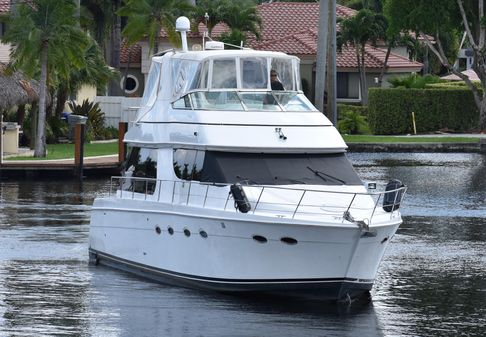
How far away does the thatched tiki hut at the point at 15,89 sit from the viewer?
46.1m

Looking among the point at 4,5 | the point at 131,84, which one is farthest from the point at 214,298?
the point at 131,84

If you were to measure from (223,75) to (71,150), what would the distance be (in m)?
27.9

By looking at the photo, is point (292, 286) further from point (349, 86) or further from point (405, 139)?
point (349, 86)

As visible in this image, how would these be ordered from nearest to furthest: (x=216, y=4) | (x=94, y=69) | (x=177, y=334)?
1. (x=177, y=334)
2. (x=94, y=69)
3. (x=216, y=4)

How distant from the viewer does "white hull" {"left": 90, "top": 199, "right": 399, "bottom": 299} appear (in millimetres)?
19297

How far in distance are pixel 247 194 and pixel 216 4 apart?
168 ft

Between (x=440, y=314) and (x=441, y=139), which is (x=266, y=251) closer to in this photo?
(x=440, y=314)

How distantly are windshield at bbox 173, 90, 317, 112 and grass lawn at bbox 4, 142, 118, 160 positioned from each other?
23.6 metres

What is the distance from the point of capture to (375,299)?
69.9ft

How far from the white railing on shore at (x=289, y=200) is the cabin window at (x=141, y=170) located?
Answer: 745mm

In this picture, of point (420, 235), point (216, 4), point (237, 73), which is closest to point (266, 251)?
point (237, 73)

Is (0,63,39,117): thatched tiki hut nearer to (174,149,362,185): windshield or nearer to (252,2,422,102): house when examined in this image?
(174,149,362,185): windshield

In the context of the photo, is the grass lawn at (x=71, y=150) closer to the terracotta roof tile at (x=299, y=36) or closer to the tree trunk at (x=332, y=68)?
the tree trunk at (x=332, y=68)

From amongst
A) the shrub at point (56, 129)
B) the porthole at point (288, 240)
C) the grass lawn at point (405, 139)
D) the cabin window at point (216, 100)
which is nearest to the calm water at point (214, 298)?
the porthole at point (288, 240)
